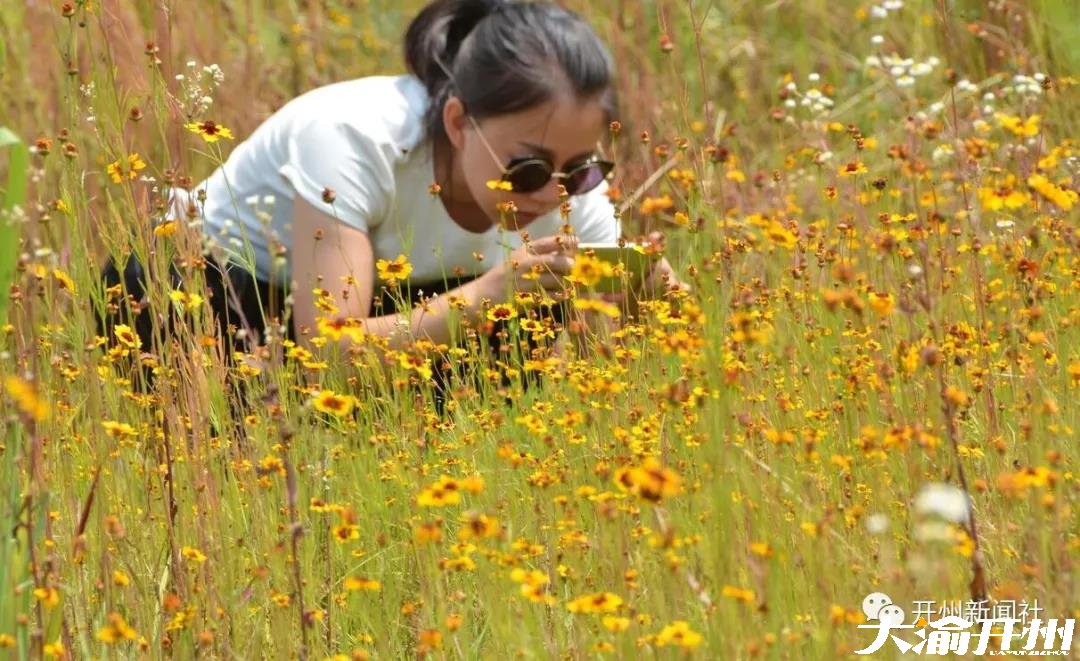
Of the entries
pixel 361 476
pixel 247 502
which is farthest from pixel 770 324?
pixel 247 502

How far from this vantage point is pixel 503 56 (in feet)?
9.79

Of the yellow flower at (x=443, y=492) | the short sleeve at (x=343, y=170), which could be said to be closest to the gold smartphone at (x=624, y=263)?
the short sleeve at (x=343, y=170)

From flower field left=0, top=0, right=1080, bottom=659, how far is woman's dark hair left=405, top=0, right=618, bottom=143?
467mm

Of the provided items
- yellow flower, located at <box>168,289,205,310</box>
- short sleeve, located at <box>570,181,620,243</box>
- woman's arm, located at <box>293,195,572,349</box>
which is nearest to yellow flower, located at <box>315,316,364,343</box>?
yellow flower, located at <box>168,289,205,310</box>

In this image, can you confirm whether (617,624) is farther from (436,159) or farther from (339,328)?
(436,159)

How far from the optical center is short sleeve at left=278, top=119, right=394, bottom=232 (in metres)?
3.00

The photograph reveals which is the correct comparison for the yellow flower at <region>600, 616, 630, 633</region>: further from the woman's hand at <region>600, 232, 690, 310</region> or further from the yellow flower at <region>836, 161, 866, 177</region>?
the yellow flower at <region>836, 161, 866, 177</region>

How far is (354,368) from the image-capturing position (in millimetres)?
2686

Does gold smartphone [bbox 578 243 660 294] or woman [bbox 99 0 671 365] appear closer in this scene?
gold smartphone [bbox 578 243 660 294]

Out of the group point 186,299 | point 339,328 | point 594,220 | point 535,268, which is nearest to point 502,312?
point 535,268

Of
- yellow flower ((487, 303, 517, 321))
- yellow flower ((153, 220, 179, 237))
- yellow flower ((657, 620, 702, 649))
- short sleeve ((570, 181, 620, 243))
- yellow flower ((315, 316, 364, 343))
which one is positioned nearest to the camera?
yellow flower ((657, 620, 702, 649))

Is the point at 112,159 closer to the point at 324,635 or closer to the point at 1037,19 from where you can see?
the point at 324,635

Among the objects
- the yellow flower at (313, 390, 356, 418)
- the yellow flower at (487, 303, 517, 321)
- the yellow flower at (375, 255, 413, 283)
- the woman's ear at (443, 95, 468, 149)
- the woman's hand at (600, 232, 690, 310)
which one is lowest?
the yellow flower at (313, 390, 356, 418)

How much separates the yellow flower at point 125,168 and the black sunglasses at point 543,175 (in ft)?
2.54
